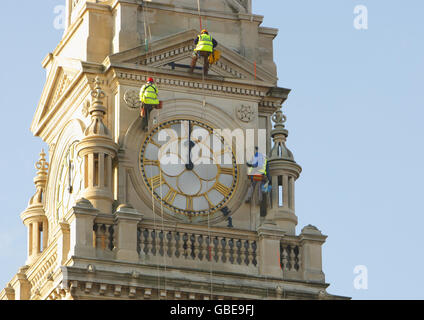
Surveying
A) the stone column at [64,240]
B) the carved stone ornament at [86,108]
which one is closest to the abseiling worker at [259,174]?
the carved stone ornament at [86,108]

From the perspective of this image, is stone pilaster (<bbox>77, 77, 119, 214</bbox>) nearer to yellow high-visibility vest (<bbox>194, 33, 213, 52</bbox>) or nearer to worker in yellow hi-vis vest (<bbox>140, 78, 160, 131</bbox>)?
worker in yellow hi-vis vest (<bbox>140, 78, 160, 131</bbox>)

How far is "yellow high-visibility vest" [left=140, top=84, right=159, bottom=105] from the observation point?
217 ft

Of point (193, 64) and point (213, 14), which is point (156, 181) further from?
point (213, 14)

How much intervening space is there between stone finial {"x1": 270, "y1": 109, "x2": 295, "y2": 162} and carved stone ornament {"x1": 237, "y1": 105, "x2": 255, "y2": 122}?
62 cm

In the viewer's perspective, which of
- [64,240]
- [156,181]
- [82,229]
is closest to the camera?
[82,229]

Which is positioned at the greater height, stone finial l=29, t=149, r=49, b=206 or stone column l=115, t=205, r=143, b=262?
stone finial l=29, t=149, r=49, b=206

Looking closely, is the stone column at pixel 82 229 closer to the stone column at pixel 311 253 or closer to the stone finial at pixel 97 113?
the stone finial at pixel 97 113

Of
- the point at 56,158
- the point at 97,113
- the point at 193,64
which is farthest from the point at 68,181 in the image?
the point at 193,64

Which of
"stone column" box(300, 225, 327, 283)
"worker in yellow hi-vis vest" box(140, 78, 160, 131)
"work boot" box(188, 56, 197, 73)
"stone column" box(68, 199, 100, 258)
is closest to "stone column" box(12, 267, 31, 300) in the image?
"stone column" box(68, 199, 100, 258)

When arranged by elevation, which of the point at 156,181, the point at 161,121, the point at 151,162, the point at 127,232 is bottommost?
the point at 127,232

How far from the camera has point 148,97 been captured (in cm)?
6612

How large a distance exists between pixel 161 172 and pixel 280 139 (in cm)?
340

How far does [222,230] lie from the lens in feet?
214
